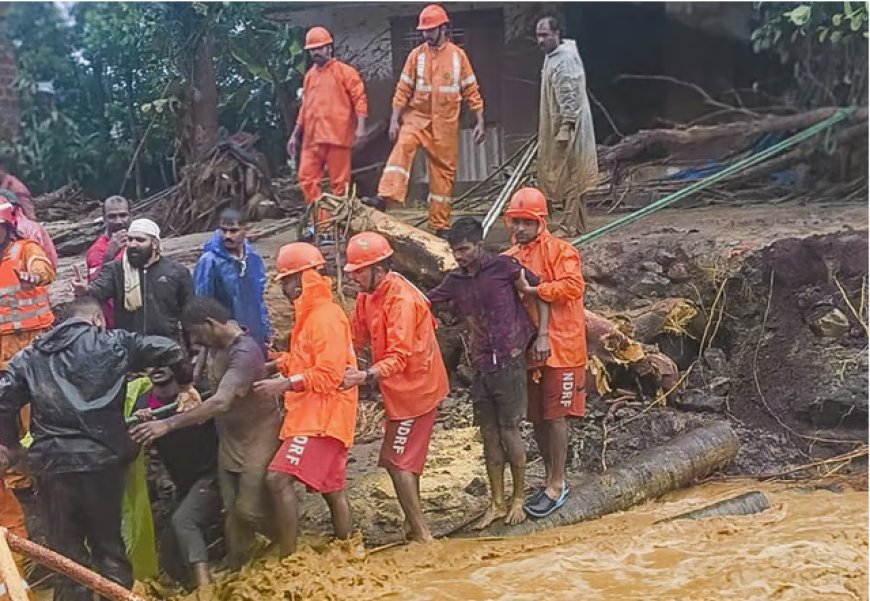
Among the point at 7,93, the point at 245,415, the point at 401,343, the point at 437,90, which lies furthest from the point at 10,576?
the point at 437,90

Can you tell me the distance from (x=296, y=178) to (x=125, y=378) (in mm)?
1202

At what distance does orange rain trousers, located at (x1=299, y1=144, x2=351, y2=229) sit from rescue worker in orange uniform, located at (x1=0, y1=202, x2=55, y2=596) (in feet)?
3.70

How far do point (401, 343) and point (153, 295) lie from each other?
3.24 ft

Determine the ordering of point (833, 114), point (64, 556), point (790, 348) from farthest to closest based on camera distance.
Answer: point (833, 114)
point (790, 348)
point (64, 556)

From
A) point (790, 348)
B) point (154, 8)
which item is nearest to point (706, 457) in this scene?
point (790, 348)

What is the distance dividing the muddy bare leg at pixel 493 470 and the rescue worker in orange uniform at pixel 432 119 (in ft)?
2.93

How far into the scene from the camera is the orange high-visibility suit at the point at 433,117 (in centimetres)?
495

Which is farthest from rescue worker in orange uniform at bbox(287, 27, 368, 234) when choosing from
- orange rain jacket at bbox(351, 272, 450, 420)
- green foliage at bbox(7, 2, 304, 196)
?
orange rain jacket at bbox(351, 272, 450, 420)

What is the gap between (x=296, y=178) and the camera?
195 inches

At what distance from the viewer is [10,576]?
144 inches

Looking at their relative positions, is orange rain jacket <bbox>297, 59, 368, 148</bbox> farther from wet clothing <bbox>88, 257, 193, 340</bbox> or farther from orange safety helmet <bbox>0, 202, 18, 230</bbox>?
orange safety helmet <bbox>0, 202, 18, 230</bbox>

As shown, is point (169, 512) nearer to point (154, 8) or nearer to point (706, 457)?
point (154, 8)

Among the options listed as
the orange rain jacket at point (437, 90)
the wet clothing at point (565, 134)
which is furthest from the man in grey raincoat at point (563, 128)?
the orange rain jacket at point (437, 90)

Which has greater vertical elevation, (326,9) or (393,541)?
(326,9)
